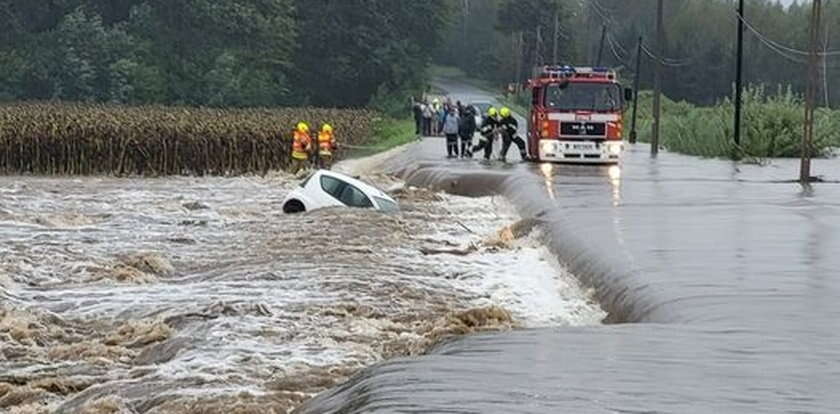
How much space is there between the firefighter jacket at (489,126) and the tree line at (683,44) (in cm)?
5072

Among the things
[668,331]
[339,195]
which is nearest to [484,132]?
[339,195]

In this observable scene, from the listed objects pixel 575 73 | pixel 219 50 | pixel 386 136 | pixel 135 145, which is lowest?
pixel 386 136

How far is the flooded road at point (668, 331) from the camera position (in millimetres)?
9820

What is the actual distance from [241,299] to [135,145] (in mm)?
29529

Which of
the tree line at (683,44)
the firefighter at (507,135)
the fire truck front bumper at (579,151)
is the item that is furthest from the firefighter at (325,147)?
the tree line at (683,44)

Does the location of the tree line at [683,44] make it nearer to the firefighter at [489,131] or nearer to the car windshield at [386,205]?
the firefighter at [489,131]

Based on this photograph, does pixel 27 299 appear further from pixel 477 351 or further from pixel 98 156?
pixel 98 156

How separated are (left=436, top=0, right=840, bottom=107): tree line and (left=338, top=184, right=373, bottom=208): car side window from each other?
219 ft

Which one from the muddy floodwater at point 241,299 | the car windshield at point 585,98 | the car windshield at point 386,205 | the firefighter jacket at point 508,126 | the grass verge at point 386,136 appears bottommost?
the grass verge at point 386,136

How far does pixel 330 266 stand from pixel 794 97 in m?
34.2

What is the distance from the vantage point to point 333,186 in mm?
27000

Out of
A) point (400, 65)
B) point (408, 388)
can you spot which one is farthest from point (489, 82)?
point (408, 388)

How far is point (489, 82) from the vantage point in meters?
146

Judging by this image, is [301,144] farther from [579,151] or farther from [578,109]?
[578,109]
